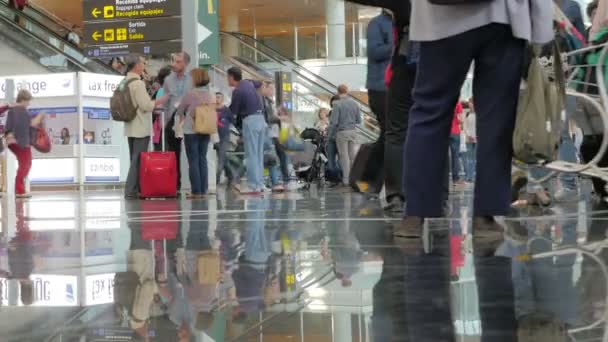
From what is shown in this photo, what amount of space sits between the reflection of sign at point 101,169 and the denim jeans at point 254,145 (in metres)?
6.98

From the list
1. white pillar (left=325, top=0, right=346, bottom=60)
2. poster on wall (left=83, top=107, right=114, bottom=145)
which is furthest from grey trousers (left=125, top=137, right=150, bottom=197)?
white pillar (left=325, top=0, right=346, bottom=60)

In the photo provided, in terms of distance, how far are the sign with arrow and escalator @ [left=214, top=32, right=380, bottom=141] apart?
33.0ft

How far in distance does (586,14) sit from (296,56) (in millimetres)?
26597

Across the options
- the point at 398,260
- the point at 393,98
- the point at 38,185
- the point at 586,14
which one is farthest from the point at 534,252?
the point at 38,185

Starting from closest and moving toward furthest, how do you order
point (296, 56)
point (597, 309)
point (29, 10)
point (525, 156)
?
1. point (597, 309)
2. point (525, 156)
3. point (29, 10)
4. point (296, 56)

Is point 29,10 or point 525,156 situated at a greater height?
point 29,10

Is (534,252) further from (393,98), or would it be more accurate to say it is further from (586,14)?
(586,14)

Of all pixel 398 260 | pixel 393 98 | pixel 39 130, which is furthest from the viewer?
pixel 39 130

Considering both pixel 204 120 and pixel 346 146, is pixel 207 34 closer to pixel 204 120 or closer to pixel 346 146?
pixel 204 120

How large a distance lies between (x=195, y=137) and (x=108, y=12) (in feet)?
21.6

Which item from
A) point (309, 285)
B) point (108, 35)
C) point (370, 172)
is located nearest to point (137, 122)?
point (370, 172)

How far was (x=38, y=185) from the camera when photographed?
17.8 meters

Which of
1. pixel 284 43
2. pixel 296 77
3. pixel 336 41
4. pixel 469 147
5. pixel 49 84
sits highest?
pixel 284 43

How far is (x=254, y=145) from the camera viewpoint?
1150cm
